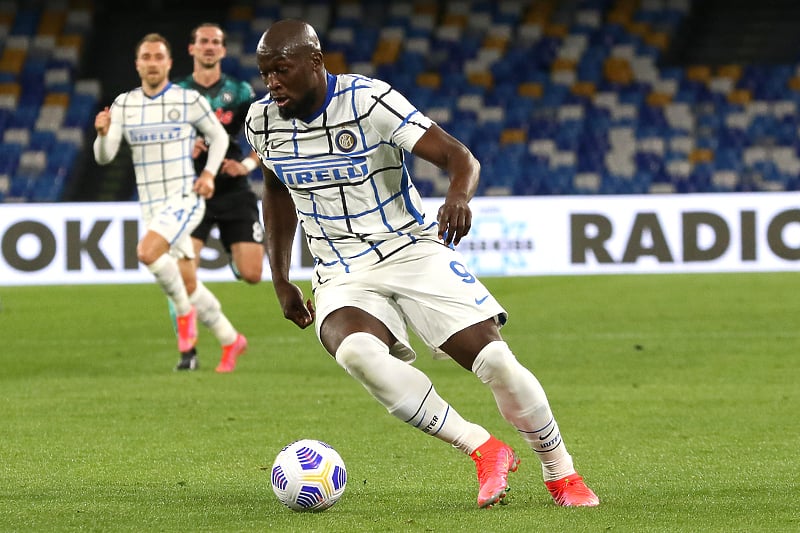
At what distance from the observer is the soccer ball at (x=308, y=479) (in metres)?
4.49

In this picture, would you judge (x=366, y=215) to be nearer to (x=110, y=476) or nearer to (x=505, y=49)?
(x=110, y=476)

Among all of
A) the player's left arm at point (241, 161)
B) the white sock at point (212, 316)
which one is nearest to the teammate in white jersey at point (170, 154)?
the white sock at point (212, 316)

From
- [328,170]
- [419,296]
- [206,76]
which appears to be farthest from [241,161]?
[419,296]

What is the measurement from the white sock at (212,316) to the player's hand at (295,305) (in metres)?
4.32

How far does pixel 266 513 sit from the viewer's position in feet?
14.8

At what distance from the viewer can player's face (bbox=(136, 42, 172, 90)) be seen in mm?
8875

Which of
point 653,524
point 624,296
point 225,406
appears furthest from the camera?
point 624,296

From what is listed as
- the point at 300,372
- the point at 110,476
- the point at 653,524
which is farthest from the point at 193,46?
the point at 653,524

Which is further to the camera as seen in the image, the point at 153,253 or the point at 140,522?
the point at 153,253

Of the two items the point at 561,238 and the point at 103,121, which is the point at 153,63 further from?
the point at 561,238

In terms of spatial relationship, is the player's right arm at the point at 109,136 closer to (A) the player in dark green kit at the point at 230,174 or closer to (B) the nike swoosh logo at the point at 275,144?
(A) the player in dark green kit at the point at 230,174

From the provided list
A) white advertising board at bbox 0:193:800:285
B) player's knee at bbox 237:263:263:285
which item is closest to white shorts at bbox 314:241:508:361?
player's knee at bbox 237:263:263:285

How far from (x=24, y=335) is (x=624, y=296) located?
5.86 m

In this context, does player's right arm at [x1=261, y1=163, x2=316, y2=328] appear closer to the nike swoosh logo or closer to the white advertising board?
the nike swoosh logo
